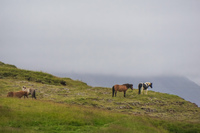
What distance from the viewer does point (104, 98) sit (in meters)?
39.1

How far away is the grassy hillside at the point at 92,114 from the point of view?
22000mm

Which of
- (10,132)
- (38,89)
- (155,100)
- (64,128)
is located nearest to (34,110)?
(64,128)

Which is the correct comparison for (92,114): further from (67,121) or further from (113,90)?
(113,90)

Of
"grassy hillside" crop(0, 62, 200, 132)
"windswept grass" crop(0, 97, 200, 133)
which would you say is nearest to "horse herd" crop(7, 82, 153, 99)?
"grassy hillside" crop(0, 62, 200, 132)

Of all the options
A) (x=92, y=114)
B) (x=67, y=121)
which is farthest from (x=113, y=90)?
(x=67, y=121)

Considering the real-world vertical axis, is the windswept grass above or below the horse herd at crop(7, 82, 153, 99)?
below

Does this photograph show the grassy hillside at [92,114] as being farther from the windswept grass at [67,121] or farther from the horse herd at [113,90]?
the horse herd at [113,90]

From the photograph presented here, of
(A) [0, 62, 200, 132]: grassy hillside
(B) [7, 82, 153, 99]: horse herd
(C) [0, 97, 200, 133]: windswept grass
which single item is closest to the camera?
(C) [0, 97, 200, 133]: windswept grass

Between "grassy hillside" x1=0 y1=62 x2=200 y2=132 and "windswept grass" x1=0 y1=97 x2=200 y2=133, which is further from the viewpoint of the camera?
"grassy hillside" x1=0 y1=62 x2=200 y2=132

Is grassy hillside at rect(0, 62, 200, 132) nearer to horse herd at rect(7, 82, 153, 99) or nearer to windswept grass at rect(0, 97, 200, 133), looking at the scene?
windswept grass at rect(0, 97, 200, 133)

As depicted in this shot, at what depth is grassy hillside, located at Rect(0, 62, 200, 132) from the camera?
72.2 ft

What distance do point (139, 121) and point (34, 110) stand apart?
10794mm

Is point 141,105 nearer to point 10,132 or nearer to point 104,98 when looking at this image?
point 104,98

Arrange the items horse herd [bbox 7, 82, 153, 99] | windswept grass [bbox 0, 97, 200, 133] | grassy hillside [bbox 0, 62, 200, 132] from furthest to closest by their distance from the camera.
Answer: horse herd [bbox 7, 82, 153, 99] < grassy hillside [bbox 0, 62, 200, 132] < windswept grass [bbox 0, 97, 200, 133]
